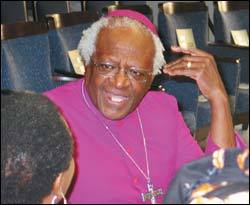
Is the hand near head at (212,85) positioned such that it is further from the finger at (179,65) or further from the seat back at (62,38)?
the seat back at (62,38)

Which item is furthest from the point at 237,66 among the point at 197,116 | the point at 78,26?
the point at 78,26

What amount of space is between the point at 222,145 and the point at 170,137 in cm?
15

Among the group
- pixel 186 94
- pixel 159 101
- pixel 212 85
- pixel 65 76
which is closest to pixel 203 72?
pixel 212 85

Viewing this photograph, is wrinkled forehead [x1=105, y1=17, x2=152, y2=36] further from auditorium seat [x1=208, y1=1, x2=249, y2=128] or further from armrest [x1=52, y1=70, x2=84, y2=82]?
auditorium seat [x1=208, y1=1, x2=249, y2=128]

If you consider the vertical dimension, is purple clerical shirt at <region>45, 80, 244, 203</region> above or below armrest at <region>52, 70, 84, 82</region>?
above

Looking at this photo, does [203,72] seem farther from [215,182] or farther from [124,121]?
[215,182]

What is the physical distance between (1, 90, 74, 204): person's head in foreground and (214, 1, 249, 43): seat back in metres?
3.41

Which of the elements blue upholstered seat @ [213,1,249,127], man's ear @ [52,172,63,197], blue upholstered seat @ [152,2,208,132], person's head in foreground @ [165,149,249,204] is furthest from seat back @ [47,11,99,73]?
person's head in foreground @ [165,149,249,204]

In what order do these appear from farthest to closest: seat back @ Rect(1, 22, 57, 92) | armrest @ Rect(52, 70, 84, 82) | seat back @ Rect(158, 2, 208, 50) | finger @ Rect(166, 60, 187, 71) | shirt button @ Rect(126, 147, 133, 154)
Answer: seat back @ Rect(158, 2, 208, 50) < armrest @ Rect(52, 70, 84, 82) < seat back @ Rect(1, 22, 57, 92) < finger @ Rect(166, 60, 187, 71) < shirt button @ Rect(126, 147, 133, 154)

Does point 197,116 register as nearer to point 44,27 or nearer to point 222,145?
point 44,27

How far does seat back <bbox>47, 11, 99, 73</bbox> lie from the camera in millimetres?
2938

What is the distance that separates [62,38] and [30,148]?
223 cm

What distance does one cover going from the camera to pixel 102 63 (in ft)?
4.85

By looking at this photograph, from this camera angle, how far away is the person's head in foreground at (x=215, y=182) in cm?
76
